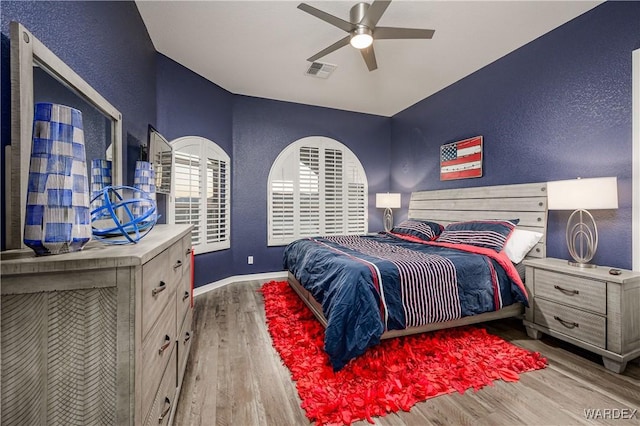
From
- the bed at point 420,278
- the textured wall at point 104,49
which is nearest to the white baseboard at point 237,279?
the bed at point 420,278

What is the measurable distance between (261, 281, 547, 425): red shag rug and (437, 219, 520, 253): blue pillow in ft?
2.76

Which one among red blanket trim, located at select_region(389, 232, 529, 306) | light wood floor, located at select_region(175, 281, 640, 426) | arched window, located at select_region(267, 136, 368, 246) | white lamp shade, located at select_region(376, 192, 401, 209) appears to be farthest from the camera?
white lamp shade, located at select_region(376, 192, 401, 209)

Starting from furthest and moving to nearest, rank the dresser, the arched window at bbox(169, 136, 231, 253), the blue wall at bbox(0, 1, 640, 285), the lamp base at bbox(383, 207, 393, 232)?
the lamp base at bbox(383, 207, 393, 232) < the arched window at bbox(169, 136, 231, 253) < the blue wall at bbox(0, 1, 640, 285) < the dresser

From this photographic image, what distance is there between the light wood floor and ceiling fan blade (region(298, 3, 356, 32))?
8.98 feet

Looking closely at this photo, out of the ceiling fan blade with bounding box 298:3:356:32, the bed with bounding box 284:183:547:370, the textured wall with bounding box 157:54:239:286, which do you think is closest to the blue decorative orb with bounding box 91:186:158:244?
the bed with bounding box 284:183:547:370

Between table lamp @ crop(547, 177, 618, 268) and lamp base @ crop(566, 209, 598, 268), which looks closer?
table lamp @ crop(547, 177, 618, 268)

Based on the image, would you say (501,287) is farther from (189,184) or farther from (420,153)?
(189,184)

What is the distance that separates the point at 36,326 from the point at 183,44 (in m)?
3.27

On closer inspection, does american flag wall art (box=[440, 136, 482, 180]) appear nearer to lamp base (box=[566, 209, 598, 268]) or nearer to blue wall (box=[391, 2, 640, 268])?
blue wall (box=[391, 2, 640, 268])

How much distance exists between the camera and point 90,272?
0.82 m

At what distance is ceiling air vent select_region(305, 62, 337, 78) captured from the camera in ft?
11.6

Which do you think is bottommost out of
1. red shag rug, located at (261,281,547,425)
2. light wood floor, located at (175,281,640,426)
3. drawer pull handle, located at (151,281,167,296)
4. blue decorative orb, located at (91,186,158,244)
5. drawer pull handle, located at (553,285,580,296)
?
light wood floor, located at (175,281,640,426)

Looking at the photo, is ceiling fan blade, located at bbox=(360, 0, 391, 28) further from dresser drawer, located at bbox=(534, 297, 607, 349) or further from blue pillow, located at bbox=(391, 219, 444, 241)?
dresser drawer, located at bbox=(534, 297, 607, 349)

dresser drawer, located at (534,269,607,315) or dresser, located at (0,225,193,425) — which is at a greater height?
dresser, located at (0,225,193,425)
